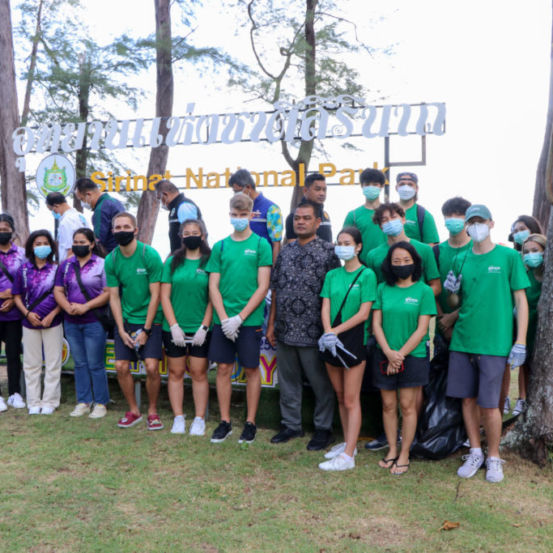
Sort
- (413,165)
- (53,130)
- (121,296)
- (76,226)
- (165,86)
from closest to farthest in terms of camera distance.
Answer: (121,296) < (76,226) < (413,165) < (53,130) < (165,86)

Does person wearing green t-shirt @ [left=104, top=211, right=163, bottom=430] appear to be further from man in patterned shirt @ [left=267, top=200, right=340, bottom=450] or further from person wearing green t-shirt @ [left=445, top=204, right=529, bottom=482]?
person wearing green t-shirt @ [left=445, top=204, right=529, bottom=482]

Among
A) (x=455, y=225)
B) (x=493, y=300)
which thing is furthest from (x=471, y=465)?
(x=455, y=225)

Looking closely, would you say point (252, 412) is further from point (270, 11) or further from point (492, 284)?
point (270, 11)

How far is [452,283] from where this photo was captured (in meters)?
3.97

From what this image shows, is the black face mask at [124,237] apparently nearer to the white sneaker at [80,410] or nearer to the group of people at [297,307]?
the group of people at [297,307]

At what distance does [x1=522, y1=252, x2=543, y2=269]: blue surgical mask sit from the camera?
14.4ft

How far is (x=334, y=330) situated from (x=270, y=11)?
1438cm

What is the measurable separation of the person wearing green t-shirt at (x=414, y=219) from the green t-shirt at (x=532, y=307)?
2.57ft

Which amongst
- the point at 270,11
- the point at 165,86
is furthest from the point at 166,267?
the point at 270,11

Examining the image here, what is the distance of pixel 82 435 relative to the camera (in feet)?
16.0

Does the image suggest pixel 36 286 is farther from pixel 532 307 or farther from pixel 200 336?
pixel 532 307

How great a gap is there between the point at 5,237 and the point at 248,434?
10.0 feet

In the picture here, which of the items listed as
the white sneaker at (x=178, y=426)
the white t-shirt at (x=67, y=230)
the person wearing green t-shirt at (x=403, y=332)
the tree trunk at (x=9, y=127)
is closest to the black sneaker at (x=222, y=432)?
the white sneaker at (x=178, y=426)

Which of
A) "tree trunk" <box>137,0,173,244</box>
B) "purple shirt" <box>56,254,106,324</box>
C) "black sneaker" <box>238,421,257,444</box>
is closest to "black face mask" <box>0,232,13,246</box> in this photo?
"purple shirt" <box>56,254,106,324</box>
